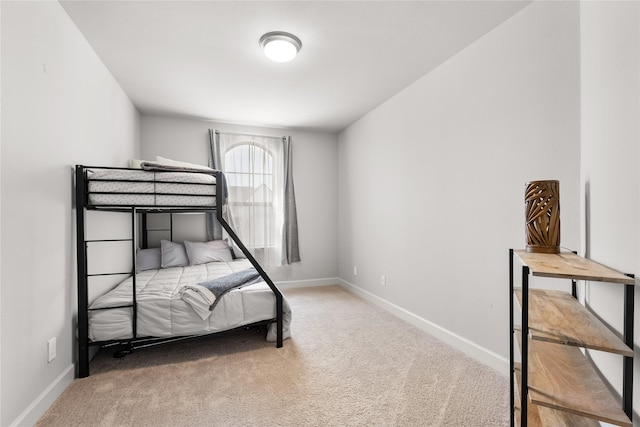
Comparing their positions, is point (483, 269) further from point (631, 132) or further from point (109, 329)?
point (109, 329)

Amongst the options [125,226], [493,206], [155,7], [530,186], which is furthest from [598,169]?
[125,226]

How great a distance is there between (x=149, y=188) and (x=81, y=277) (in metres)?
0.75

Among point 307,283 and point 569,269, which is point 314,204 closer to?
point 307,283

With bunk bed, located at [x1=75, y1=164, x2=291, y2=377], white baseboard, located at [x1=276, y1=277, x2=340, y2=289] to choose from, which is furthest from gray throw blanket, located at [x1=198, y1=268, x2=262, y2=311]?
white baseboard, located at [x1=276, y1=277, x2=340, y2=289]

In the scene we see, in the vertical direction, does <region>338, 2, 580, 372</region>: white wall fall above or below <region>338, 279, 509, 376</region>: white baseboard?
above

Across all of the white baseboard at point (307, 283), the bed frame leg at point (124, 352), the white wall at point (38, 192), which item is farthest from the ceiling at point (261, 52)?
the white baseboard at point (307, 283)

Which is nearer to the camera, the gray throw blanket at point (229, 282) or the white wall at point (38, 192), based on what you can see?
the white wall at point (38, 192)

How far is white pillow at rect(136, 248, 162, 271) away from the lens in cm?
357

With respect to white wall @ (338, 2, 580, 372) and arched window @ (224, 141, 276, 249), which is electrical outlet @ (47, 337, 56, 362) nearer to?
arched window @ (224, 141, 276, 249)

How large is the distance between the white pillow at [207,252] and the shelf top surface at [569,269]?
3.46 metres

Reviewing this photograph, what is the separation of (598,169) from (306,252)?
12.7 ft

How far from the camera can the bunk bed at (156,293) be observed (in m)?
2.17

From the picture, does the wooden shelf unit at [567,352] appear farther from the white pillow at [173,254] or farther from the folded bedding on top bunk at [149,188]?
the white pillow at [173,254]

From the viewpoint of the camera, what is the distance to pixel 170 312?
2.40 m
